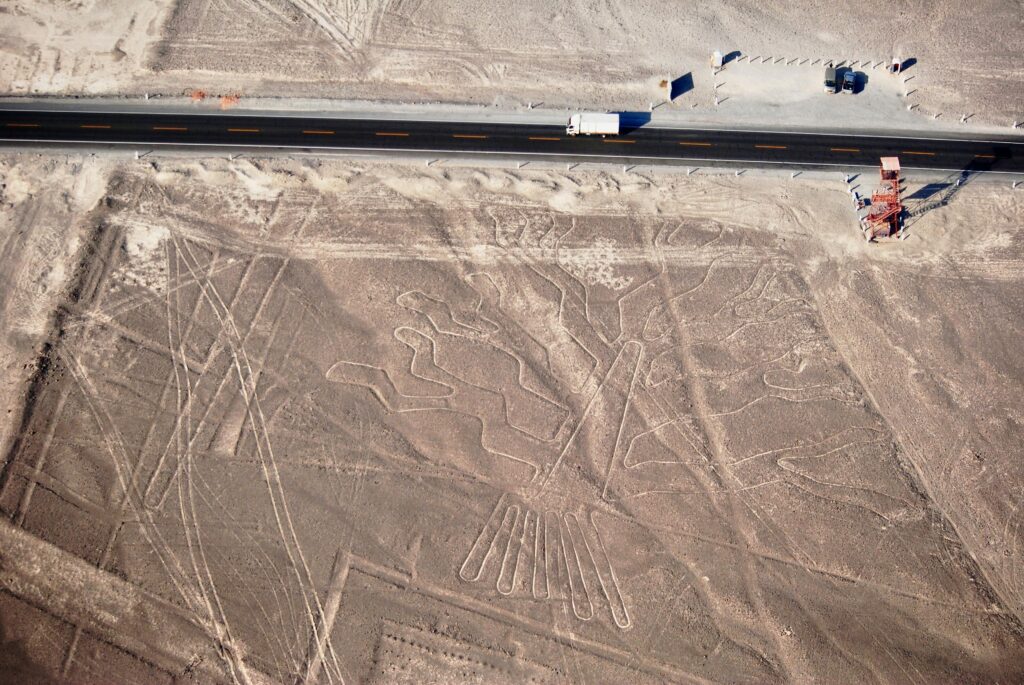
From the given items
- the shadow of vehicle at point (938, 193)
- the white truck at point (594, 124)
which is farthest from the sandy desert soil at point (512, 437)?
the white truck at point (594, 124)

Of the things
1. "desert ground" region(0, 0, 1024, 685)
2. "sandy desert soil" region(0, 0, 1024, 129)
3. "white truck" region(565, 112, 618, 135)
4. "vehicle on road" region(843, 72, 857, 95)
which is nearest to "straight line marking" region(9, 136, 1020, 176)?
"desert ground" region(0, 0, 1024, 685)

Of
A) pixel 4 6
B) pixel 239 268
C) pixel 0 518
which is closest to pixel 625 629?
pixel 239 268

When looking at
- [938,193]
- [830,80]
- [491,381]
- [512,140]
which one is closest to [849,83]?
[830,80]

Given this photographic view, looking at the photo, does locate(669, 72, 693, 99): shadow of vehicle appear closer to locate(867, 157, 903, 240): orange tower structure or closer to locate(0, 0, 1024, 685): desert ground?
locate(0, 0, 1024, 685): desert ground

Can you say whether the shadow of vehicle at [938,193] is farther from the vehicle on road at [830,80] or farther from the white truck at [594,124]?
the white truck at [594,124]

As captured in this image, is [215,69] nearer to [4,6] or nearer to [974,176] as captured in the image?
[4,6]

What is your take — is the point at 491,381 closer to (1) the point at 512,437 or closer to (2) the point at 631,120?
(1) the point at 512,437
